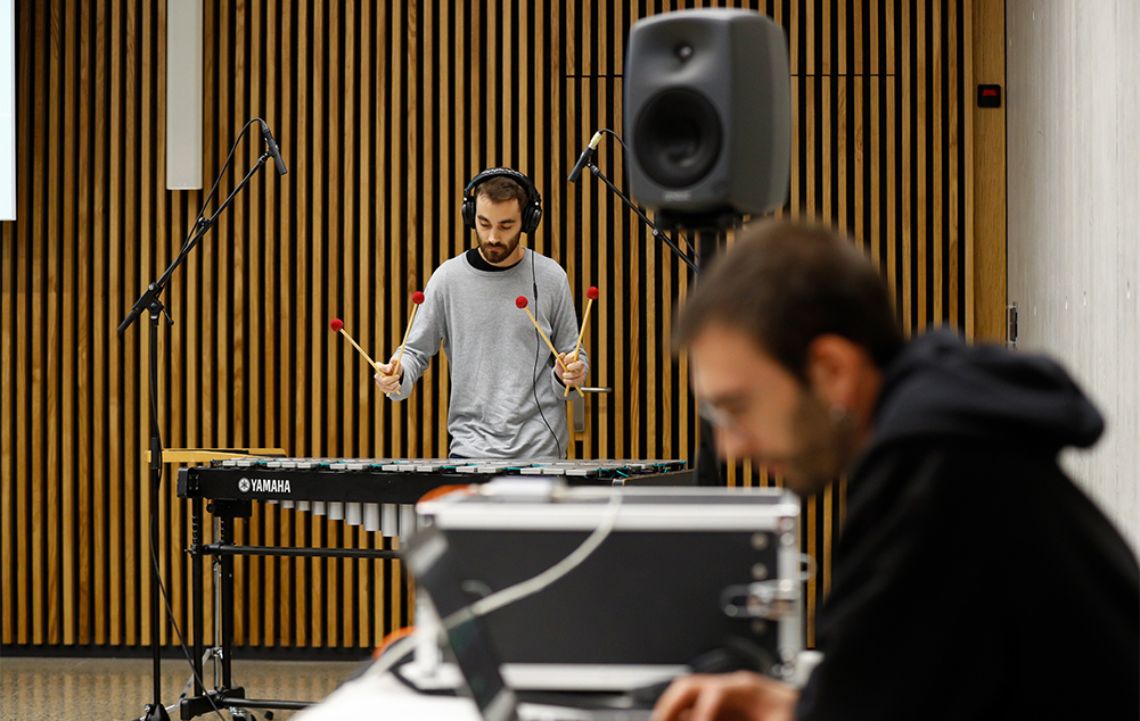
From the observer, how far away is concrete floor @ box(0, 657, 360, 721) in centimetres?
462

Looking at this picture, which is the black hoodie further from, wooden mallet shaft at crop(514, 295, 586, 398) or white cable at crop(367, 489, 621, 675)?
wooden mallet shaft at crop(514, 295, 586, 398)

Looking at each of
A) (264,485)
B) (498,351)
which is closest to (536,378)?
(498,351)

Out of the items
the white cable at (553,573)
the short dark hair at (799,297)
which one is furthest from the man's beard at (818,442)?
the white cable at (553,573)

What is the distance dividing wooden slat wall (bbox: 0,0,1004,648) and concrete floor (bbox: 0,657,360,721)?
0.54 ft

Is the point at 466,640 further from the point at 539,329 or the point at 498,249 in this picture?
the point at 498,249

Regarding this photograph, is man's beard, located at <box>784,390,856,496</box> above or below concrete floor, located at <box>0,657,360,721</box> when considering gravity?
above

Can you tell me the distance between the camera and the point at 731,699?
1.29 m

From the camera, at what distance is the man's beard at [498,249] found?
4070 mm

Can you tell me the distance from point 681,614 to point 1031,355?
546 millimetres

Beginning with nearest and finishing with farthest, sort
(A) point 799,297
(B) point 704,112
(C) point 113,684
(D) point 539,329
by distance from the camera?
1. (A) point 799,297
2. (B) point 704,112
3. (D) point 539,329
4. (C) point 113,684

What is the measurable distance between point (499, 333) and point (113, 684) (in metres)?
2.18

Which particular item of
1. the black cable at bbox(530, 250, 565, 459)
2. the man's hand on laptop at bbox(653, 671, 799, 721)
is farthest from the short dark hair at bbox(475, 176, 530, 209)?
the man's hand on laptop at bbox(653, 671, 799, 721)

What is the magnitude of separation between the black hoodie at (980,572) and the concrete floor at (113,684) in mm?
3874

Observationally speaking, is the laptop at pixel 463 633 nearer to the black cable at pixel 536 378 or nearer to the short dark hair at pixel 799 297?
the short dark hair at pixel 799 297
